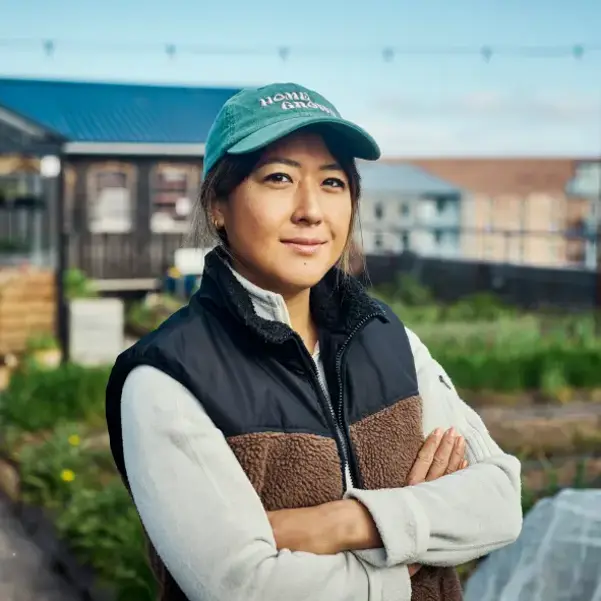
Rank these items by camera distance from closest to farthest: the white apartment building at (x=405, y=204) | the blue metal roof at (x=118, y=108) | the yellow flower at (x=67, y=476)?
the yellow flower at (x=67, y=476) < the blue metal roof at (x=118, y=108) < the white apartment building at (x=405, y=204)

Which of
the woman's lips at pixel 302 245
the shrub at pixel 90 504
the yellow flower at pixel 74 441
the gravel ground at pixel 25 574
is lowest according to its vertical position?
the gravel ground at pixel 25 574

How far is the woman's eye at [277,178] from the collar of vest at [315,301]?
167mm

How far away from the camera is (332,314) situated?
74.9 inches

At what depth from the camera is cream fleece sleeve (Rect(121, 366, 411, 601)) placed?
1603mm

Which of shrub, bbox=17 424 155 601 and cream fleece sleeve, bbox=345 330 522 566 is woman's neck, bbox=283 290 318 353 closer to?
cream fleece sleeve, bbox=345 330 522 566

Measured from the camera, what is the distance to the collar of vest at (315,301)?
5.74 feet

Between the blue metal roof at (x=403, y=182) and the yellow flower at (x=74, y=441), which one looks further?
the blue metal roof at (x=403, y=182)

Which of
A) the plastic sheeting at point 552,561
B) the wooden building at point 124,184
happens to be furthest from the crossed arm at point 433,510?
the wooden building at point 124,184

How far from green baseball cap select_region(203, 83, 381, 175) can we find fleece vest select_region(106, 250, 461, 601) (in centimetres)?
21

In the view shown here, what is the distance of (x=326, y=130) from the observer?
1765 mm

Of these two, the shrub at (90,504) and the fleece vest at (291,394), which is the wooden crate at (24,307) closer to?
the shrub at (90,504)

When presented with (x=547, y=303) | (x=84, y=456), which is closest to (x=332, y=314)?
(x=84, y=456)

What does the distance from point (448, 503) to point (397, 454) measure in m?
0.13

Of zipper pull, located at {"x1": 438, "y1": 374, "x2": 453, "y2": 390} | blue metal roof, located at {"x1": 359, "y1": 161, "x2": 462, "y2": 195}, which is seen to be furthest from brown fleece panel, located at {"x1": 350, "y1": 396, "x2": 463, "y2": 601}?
blue metal roof, located at {"x1": 359, "y1": 161, "x2": 462, "y2": 195}
